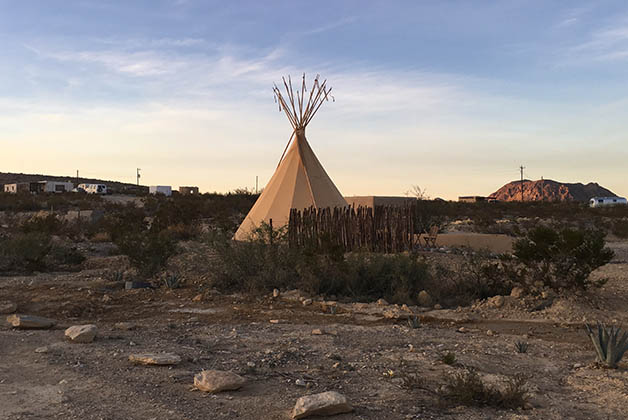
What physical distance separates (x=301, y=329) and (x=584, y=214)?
31.0 m

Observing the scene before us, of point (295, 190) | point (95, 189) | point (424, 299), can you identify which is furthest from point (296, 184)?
point (95, 189)

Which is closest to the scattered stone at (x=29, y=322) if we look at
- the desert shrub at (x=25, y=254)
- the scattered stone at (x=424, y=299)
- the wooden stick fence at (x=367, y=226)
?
the scattered stone at (x=424, y=299)

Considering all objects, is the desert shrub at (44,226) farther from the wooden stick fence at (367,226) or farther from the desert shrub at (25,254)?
the wooden stick fence at (367,226)

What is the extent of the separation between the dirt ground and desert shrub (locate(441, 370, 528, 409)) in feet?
0.23

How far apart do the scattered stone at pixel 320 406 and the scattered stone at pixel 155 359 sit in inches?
53.7

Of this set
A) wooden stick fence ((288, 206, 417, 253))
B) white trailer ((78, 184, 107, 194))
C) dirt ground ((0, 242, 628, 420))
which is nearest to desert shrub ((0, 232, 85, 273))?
dirt ground ((0, 242, 628, 420))

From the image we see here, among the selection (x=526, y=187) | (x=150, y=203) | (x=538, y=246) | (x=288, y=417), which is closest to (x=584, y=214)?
(x=150, y=203)

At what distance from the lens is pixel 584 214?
32.6 meters

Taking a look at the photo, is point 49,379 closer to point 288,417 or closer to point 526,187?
point 288,417

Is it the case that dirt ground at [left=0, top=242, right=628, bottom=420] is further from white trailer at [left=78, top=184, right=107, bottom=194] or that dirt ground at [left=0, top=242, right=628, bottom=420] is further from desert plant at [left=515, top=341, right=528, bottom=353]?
white trailer at [left=78, top=184, right=107, bottom=194]

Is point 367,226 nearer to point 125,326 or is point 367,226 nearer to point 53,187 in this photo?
point 125,326

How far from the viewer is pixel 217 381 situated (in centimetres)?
379

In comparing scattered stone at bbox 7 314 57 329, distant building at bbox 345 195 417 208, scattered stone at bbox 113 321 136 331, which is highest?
distant building at bbox 345 195 417 208

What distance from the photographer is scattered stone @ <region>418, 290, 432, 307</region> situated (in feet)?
23.5
